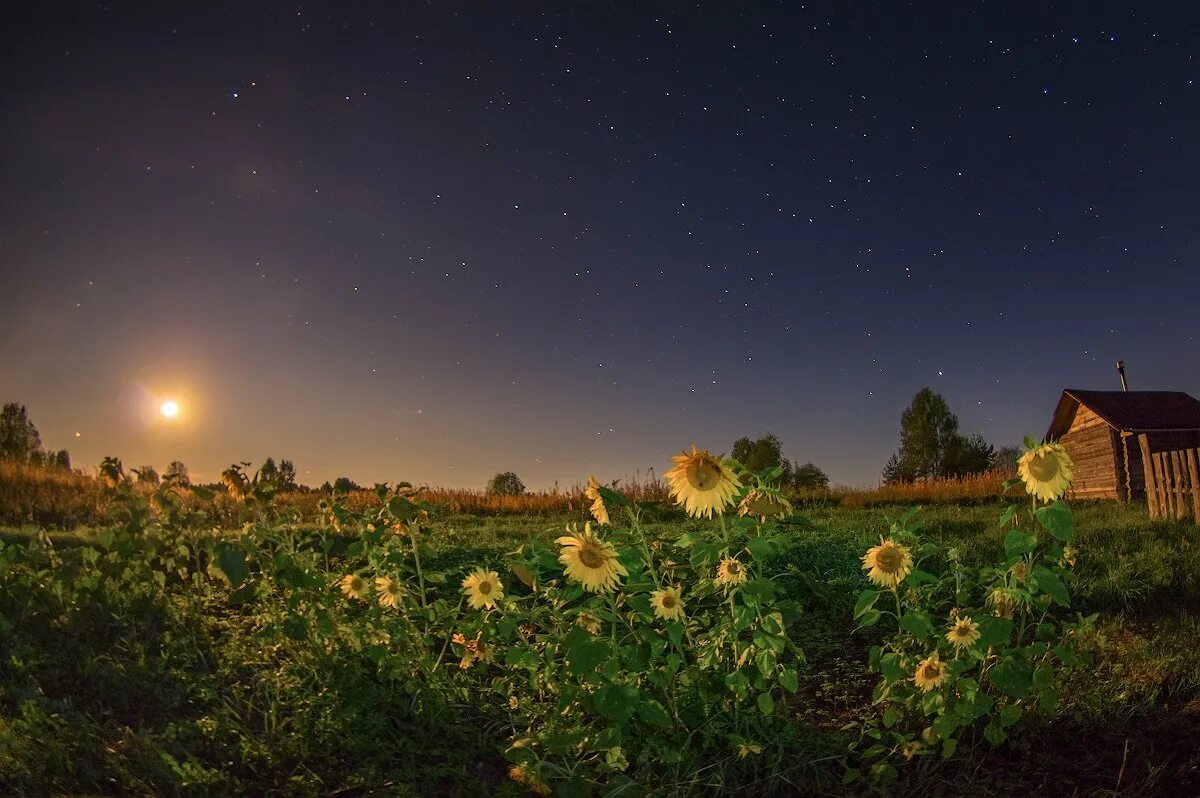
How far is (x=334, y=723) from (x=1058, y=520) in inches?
124

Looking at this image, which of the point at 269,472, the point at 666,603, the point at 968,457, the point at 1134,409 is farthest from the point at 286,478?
the point at 968,457

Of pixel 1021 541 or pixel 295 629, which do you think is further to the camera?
pixel 295 629

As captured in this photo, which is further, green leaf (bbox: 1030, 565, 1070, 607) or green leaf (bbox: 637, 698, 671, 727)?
green leaf (bbox: 1030, 565, 1070, 607)

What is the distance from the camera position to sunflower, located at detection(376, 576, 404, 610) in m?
4.14

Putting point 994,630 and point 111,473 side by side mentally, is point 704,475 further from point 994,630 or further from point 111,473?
point 111,473

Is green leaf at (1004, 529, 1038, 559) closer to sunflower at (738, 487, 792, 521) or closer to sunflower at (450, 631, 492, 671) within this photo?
sunflower at (738, 487, 792, 521)

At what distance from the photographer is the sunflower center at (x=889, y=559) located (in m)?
3.39

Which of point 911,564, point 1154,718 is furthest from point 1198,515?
point 911,564

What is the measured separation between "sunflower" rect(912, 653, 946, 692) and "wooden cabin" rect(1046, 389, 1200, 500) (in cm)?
2070

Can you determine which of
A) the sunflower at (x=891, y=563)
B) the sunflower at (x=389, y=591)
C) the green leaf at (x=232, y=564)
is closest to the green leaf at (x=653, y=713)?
the sunflower at (x=891, y=563)

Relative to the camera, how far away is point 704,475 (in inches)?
119

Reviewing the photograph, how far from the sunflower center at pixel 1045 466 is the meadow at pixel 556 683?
7.6 inches

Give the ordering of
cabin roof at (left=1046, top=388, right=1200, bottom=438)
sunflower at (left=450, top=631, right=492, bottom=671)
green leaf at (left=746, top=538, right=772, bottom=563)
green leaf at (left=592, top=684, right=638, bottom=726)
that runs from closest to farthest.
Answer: green leaf at (left=592, top=684, right=638, bottom=726) → green leaf at (left=746, top=538, right=772, bottom=563) → sunflower at (left=450, top=631, right=492, bottom=671) → cabin roof at (left=1046, top=388, right=1200, bottom=438)

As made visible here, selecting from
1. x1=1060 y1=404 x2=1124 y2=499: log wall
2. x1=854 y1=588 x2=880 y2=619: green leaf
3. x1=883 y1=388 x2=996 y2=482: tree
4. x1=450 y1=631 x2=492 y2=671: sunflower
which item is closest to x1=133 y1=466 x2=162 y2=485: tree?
x1=450 y1=631 x2=492 y2=671: sunflower
